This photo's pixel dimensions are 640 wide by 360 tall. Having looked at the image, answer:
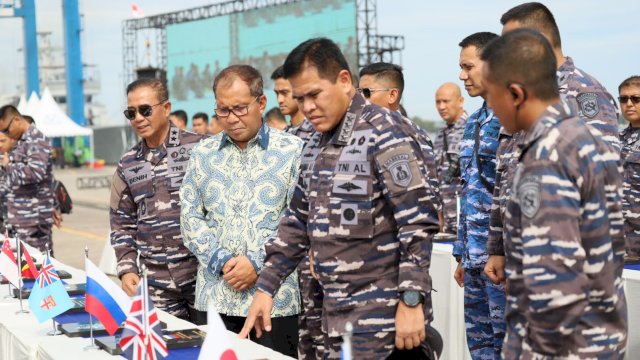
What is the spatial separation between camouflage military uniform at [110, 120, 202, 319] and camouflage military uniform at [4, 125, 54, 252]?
3.75 meters

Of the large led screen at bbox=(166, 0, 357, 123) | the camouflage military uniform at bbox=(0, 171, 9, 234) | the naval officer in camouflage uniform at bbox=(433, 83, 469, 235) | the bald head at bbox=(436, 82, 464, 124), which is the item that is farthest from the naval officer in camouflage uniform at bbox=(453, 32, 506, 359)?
the large led screen at bbox=(166, 0, 357, 123)

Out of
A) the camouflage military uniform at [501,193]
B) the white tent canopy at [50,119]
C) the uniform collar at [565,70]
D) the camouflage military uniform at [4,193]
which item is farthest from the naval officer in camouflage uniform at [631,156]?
the white tent canopy at [50,119]

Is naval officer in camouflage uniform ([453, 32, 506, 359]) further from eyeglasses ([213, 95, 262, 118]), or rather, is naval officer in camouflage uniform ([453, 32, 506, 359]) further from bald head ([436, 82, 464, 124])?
bald head ([436, 82, 464, 124])

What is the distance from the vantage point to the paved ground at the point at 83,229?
14.5 m

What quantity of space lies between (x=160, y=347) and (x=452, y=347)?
3.19 metres

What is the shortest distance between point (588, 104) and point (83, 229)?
53.9 ft

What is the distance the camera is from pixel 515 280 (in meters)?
2.50

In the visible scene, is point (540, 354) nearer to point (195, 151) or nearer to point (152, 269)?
point (195, 151)

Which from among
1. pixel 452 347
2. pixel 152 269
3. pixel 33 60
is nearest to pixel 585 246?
pixel 152 269

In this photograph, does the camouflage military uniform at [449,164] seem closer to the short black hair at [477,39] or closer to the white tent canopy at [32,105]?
the short black hair at [477,39]

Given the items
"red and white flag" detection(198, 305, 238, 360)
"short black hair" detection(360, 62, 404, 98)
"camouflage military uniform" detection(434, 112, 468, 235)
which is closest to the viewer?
"red and white flag" detection(198, 305, 238, 360)


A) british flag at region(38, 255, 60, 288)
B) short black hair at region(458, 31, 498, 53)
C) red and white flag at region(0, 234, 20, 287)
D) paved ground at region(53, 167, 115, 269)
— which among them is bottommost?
paved ground at region(53, 167, 115, 269)

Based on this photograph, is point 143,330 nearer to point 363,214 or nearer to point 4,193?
point 363,214

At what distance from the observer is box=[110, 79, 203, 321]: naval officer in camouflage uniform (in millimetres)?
4723
